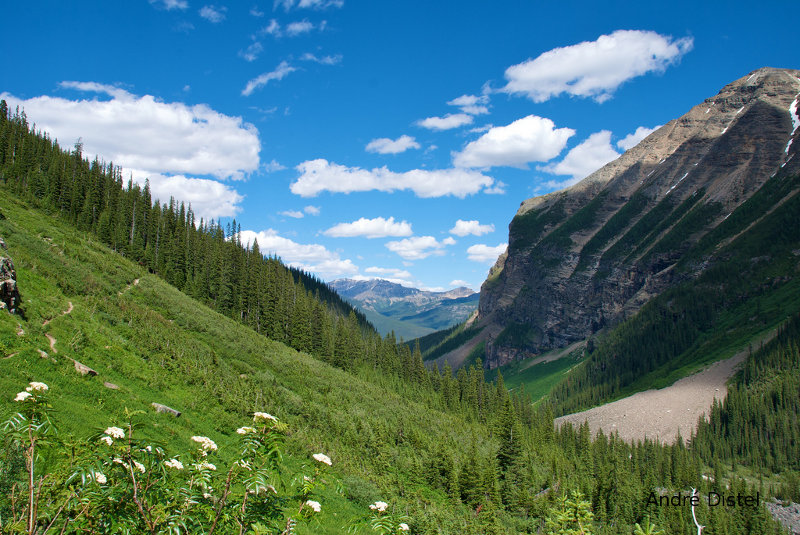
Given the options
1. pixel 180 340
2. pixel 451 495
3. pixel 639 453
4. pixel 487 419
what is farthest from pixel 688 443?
pixel 180 340

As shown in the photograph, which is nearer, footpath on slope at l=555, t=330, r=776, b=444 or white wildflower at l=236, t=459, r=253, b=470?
white wildflower at l=236, t=459, r=253, b=470

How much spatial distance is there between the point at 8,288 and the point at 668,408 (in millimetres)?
172423

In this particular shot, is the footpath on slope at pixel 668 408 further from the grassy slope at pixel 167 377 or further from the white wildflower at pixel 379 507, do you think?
the white wildflower at pixel 379 507

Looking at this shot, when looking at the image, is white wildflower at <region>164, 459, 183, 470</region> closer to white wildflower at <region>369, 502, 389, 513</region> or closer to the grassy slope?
white wildflower at <region>369, 502, 389, 513</region>

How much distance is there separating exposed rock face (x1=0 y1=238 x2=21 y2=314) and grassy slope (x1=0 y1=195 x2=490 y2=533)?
42.3 inches

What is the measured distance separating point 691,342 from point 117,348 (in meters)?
216

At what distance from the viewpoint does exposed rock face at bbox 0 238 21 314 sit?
2427 cm

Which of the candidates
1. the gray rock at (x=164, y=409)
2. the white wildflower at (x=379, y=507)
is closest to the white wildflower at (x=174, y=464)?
the white wildflower at (x=379, y=507)

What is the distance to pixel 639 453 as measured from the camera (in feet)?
352

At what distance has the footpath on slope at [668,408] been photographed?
138m

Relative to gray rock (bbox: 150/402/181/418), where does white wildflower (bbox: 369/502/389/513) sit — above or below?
above

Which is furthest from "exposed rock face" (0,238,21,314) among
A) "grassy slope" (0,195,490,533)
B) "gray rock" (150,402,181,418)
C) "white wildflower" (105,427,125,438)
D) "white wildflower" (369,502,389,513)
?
"white wildflower" (369,502,389,513)

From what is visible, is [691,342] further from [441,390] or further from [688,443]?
[441,390]

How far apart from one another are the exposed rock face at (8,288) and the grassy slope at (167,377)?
42.3 inches
